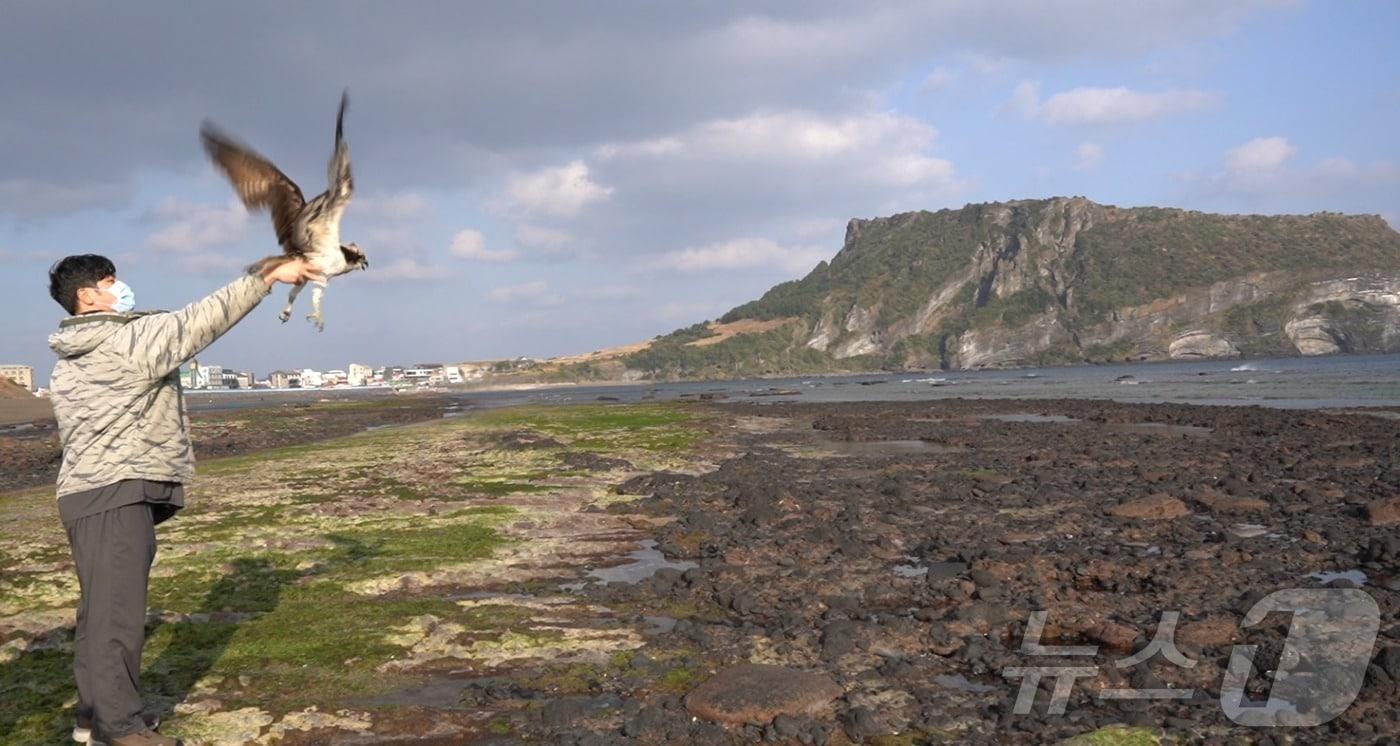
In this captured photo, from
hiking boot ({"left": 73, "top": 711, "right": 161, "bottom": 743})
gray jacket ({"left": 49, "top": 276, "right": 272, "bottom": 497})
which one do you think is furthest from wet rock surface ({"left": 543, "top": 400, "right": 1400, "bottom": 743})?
gray jacket ({"left": 49, "top": 276, "right": 272, "bottom": 497})

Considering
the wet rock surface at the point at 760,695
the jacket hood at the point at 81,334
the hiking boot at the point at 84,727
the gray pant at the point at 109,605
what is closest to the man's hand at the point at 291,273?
the jacket hood at the point at 81,334

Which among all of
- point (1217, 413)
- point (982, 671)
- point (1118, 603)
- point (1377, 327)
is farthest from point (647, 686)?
point (1377, 327)

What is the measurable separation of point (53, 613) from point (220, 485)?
1305 centimetres

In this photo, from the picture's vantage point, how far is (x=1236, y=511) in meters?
15.5

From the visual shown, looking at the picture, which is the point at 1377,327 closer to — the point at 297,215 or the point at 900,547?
the point at 900,547

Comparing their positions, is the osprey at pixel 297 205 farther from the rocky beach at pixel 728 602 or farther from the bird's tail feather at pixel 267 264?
the rocky beach at pixel 728 602

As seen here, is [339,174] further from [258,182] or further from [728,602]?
[728,602]

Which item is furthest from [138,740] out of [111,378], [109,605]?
[111,378]

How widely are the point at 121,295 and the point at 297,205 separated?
122cm

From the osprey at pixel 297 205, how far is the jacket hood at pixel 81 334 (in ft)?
3.05

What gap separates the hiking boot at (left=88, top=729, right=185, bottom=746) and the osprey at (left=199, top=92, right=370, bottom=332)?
2.69 metres

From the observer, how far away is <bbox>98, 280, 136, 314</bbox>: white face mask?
5.15 m

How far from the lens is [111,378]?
4969 mm

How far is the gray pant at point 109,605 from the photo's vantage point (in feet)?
16.5
